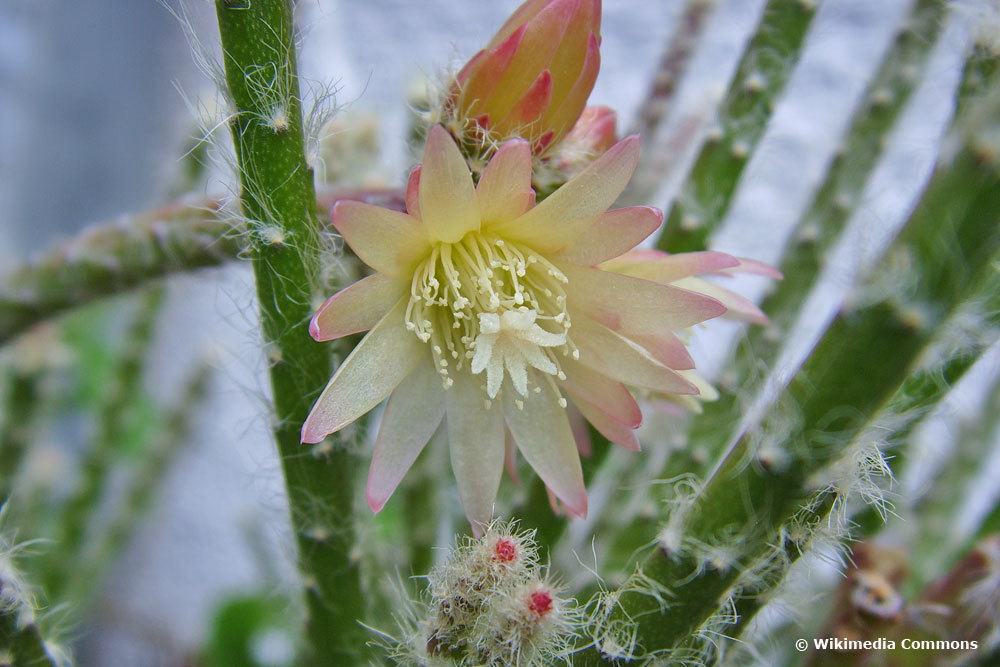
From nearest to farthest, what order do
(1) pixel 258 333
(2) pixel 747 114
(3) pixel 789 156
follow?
(1) pixel 258 333 < (2) pixel 747 114 < (3) pixel 789 156

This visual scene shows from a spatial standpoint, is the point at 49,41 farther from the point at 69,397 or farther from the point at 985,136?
the point at 985,136

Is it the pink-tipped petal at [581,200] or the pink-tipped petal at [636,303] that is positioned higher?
the pink-tipped petal at [581,200]

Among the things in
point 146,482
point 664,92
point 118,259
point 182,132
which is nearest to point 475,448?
point 118,259

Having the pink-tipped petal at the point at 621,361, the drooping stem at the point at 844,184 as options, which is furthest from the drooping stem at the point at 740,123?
the pink-tipped petal at the point at 621,361

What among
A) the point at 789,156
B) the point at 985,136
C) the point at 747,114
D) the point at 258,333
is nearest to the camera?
the point at 985,136

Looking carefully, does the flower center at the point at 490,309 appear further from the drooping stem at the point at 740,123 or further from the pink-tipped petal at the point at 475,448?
the drooping stem at the point at 740,123

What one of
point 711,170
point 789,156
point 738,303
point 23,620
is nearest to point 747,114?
point 711,170

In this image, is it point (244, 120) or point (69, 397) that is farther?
point (69, 397)

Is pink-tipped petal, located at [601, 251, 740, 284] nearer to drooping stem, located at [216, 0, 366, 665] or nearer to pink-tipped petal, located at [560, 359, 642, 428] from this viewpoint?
pink-tipped petal, located at [560, 359, 642, 428]
